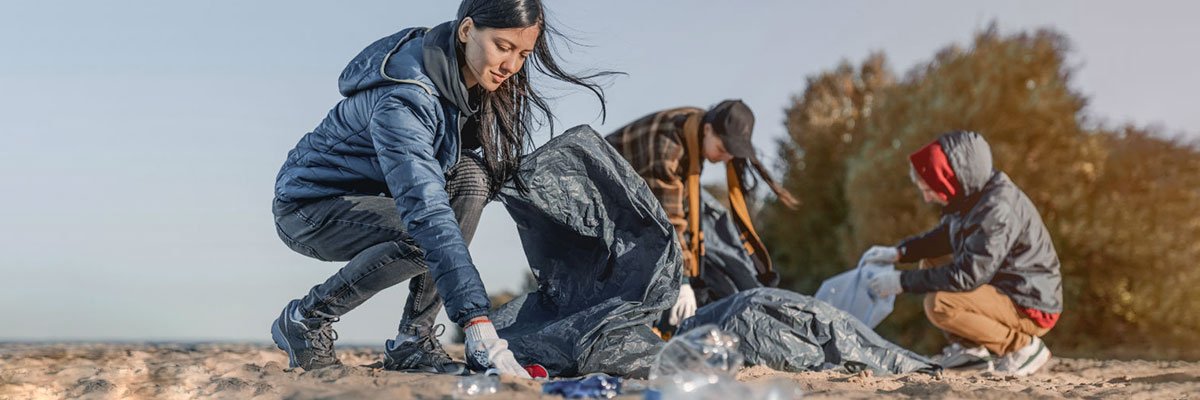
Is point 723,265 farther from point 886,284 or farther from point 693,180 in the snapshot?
point 886,284

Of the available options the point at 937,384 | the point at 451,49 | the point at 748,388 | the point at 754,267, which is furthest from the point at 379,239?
the point at 754,267

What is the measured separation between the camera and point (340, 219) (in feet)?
9.87

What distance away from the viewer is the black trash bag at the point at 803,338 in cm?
374

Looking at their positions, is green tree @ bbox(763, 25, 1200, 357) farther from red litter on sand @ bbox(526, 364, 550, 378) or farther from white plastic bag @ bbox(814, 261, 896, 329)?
red litter on sand @ bbox(526, 364, 550, 378)

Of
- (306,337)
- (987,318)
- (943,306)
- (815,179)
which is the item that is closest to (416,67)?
(306,337)

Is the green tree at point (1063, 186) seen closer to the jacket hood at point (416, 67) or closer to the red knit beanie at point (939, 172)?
the red knit beanie at point (939, 172)

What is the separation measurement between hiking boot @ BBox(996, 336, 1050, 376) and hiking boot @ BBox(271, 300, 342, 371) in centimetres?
320

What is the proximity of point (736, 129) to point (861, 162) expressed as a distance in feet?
13.1

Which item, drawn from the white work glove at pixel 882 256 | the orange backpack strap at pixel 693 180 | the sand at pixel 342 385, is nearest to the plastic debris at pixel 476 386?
the sand at pixel 342 385

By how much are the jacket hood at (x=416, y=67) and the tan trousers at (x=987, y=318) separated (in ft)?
9.32

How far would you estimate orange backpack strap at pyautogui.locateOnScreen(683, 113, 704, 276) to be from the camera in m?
4.83

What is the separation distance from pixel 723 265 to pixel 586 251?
1.88 meters

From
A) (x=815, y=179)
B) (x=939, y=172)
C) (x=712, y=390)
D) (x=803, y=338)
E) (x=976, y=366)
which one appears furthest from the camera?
(x=815, y=179)

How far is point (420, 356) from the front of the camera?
3.12 metres
